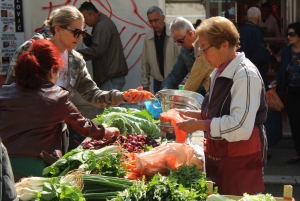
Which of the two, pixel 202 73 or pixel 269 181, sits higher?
pixel 202 73

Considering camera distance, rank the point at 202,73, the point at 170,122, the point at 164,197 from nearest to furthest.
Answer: the point at 164,197 < the point at 170,122 < the point at 202,73

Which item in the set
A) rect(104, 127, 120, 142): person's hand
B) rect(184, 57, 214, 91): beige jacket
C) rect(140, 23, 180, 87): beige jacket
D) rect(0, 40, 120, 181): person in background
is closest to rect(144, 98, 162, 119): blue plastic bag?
rect(184, 57, 214, 91): beige jacket

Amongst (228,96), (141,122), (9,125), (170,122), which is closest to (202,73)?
(141,122)

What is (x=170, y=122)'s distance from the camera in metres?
4.52

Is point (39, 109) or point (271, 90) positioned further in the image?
point (271, 90)

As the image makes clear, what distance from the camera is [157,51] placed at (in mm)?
8516

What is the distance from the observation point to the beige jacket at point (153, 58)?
838cm

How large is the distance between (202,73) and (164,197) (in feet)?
9.06

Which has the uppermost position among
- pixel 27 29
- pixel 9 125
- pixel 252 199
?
pixel 27 29

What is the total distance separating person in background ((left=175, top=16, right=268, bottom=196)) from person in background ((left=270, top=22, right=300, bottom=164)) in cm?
403

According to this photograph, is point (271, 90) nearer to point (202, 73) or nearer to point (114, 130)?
point (202, 73)

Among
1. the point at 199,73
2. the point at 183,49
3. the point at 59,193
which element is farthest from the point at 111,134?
the point at 183,49

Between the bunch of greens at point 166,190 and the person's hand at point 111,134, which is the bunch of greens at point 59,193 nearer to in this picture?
the bunch of greens at point 166,190

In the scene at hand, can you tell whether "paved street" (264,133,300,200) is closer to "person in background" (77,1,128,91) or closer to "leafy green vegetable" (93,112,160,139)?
"leafy green vegetable" (93,112,160,139)
